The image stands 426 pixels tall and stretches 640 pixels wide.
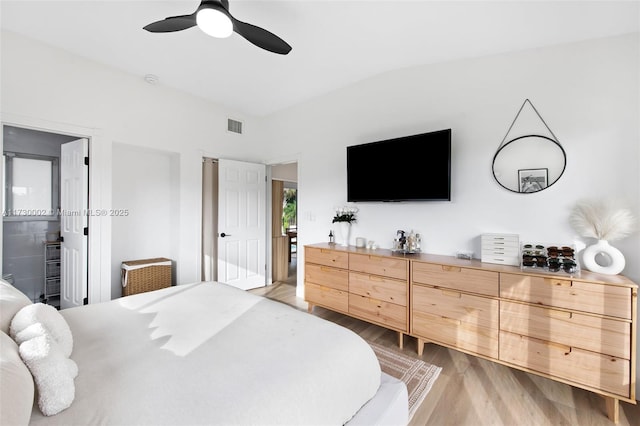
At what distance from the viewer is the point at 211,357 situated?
115cm

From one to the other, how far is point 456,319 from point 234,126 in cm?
382

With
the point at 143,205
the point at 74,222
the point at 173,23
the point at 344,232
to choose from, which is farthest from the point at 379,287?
the point at 74,222

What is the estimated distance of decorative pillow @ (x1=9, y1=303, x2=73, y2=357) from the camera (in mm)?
1075

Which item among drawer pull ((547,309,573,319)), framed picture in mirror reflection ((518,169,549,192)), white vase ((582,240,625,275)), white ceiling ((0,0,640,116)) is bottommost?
drawer pull ((547,309,573,319))

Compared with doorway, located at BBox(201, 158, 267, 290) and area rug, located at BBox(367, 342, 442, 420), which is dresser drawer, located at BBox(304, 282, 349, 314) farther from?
doorway, located at BBox(201, 158, 267, 290)

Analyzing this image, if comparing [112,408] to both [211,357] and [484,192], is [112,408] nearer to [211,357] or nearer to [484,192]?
[211,357]

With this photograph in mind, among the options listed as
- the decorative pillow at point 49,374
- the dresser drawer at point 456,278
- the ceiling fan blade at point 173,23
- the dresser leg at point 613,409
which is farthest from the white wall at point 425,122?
the decorative pillow at point 49,374

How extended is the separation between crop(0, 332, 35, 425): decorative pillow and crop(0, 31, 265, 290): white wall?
2602 mm

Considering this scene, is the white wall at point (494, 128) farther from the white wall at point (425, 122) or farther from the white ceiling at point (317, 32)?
the white ceiling at point (317, 32)

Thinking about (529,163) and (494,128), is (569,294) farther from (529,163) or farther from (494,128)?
(494,128)

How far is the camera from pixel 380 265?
263 centimetres

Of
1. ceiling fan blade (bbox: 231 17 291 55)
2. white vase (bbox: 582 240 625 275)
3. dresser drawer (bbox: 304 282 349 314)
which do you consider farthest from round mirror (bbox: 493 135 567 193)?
ceiling fan blade (bbox: 231 17 291 55)

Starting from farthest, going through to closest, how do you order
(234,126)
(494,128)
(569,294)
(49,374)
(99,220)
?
(234,126) → (99,220) → (494,128) → (569,294) → (49,374)

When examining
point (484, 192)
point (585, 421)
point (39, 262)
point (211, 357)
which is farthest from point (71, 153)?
point (585, 421)
